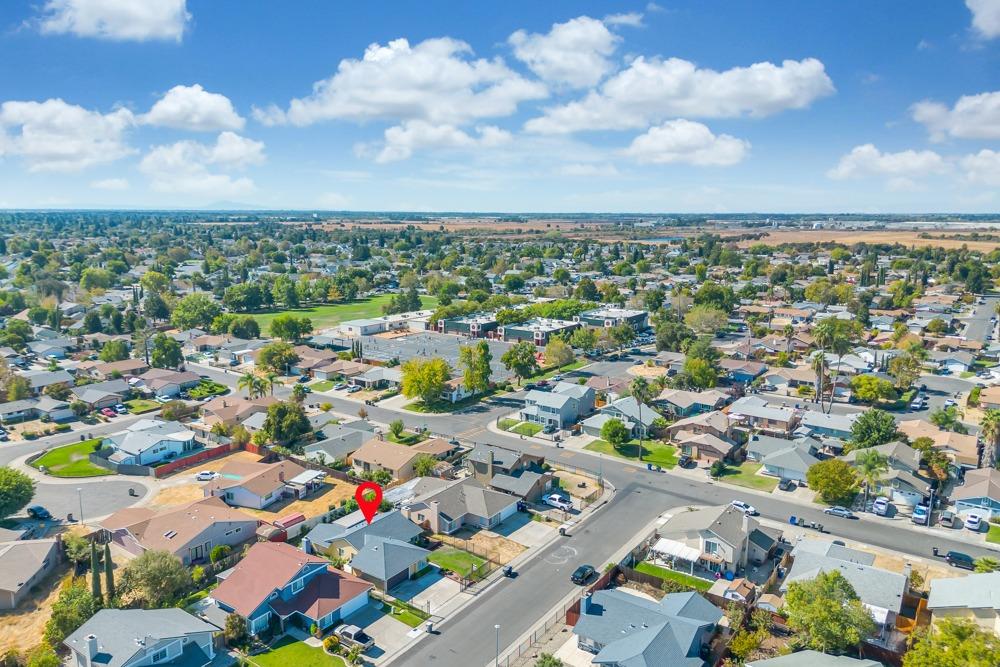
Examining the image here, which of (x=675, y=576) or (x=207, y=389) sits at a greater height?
(x=207, y=389)

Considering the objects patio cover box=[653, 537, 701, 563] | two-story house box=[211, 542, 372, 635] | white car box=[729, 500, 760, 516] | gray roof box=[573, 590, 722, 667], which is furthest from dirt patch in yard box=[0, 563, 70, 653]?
white car box=[729, 500, 760, 516]

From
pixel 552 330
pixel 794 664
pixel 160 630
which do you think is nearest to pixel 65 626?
pixel 160 630

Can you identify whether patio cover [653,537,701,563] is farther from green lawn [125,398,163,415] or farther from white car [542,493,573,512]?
green lawn [125,398,163,415]

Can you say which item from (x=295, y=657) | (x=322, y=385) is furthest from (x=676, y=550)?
(x=322, y=385)

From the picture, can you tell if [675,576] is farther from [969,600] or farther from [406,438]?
[406,438]

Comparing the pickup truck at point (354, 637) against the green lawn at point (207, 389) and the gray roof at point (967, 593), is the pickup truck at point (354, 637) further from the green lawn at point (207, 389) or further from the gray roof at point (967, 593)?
the green lawn at point (207, 389)

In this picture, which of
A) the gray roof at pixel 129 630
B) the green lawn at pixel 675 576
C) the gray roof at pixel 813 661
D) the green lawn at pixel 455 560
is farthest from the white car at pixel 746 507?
the gray roof at pixel 129 630
